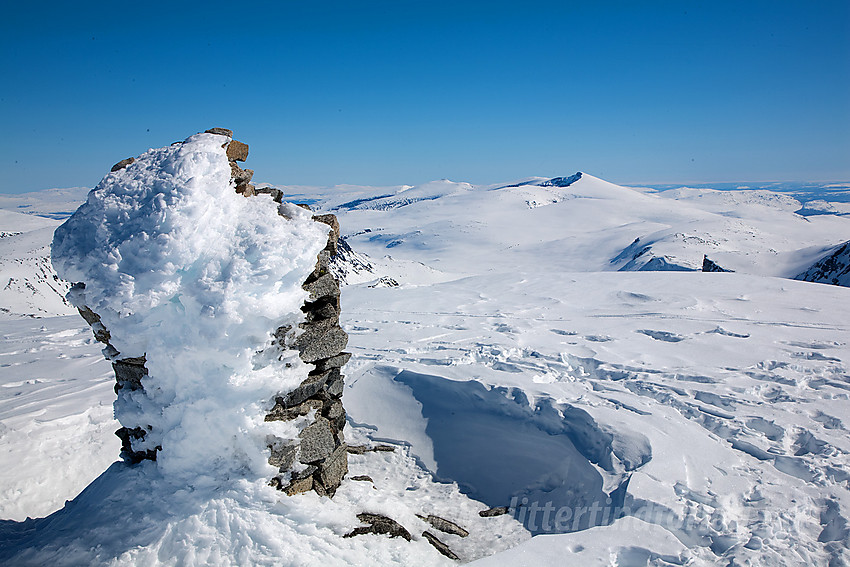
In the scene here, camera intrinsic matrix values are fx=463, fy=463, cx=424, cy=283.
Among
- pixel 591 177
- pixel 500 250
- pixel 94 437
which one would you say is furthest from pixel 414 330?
pixel 591 177

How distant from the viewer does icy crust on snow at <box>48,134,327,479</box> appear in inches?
177

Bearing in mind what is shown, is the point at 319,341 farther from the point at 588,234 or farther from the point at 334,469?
the point at 588,234

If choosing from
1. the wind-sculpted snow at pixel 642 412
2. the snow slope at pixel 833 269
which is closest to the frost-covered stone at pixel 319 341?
the wind-sculpted snow at pixel 642 412

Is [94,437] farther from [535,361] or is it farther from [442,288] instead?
[442,288]

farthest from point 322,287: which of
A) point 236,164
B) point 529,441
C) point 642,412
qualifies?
point 642,412

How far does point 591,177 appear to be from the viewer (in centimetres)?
19275

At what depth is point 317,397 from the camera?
5.75 metres

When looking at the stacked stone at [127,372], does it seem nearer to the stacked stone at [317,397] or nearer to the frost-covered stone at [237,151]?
the stacked stone at [317,397]

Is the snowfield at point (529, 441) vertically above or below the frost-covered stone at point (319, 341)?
below

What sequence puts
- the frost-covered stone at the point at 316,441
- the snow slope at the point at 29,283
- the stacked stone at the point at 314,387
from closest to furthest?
the stacked stone at the point at 314,387 < the frost-covered stone at the point at 316,441 < the snow slope at the point at 29,283

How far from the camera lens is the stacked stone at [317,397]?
5.23m

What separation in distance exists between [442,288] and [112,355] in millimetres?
13016

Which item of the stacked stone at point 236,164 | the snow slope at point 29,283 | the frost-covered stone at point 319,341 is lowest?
the snow slope at point 29,283

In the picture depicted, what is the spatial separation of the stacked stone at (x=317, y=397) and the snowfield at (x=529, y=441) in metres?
0.28
